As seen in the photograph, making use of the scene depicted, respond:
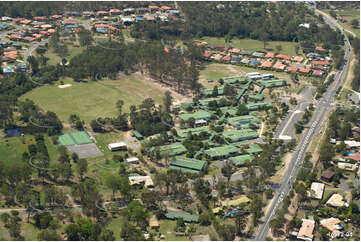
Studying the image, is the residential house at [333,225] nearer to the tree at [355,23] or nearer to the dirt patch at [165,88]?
the dirt patch at [165,88]

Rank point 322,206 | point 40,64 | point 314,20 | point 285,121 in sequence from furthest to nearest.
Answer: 1. point 314,20
2. point 40,64
3. point 285,121
4. point 322,206

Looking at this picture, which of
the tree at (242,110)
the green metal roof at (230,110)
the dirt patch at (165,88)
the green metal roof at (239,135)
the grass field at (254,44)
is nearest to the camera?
the green metal roof at (239,135)

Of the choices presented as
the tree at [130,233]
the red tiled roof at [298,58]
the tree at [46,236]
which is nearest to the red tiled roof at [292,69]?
the red tiled roof at [298,58]

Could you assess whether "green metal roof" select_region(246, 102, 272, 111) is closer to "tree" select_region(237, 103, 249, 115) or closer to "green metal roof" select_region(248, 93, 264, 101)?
"tree" select_region(237, 103, 249, 115)

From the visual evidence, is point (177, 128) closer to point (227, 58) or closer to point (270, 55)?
point (227, 58)

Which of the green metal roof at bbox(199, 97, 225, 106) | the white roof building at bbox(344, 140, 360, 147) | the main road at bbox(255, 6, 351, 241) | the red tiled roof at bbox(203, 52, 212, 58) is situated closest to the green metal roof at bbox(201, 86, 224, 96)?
the green metal roof at bbox(199, 97, 225, 106)

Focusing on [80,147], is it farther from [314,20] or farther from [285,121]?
[314,20]

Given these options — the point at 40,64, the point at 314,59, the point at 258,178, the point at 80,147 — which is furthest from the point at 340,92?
the point at 40,64
